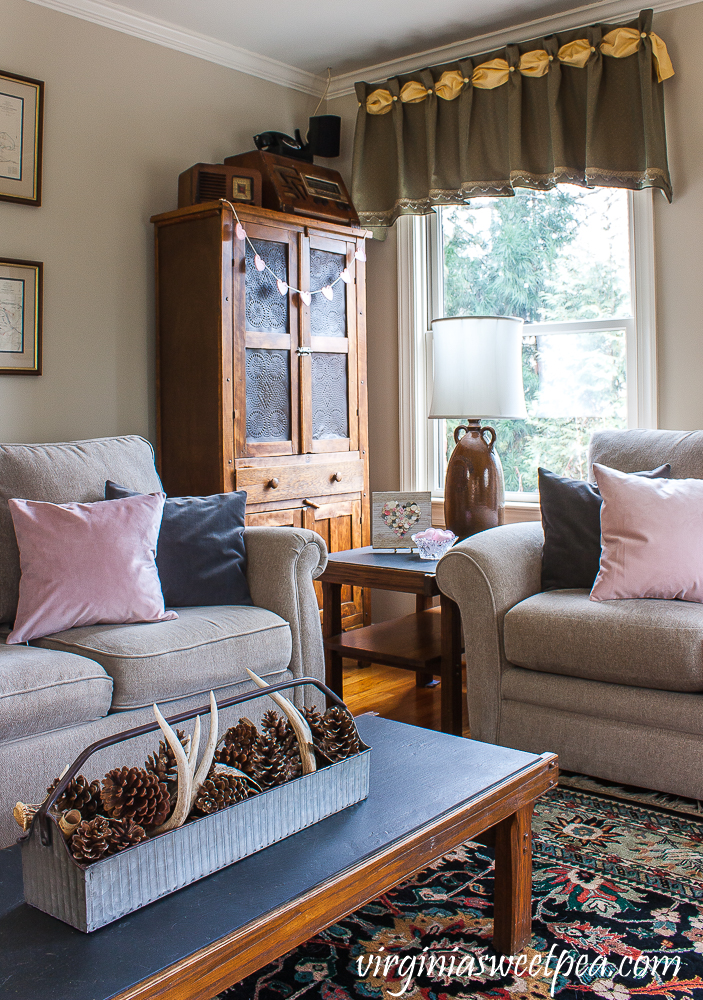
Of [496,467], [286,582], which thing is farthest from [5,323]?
[496,467]

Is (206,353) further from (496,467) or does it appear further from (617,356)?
(617,356)

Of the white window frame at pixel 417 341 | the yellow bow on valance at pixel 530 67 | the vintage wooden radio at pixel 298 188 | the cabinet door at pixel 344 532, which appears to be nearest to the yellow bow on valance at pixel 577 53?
the yellow bow on valance at pixel 530 67

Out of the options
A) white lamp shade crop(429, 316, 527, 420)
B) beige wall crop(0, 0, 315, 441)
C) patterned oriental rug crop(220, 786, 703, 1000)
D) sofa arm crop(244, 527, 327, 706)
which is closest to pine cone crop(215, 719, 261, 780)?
patterned oriental rug crop(220, 786, 703, 1000)

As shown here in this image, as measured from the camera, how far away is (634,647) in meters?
2.19

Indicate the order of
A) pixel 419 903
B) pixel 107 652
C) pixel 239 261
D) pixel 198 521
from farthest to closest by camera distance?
pixel 239 261, pixel 198 521, pixel 107 652, pixel 419 903

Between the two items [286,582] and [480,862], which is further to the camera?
[286,582]

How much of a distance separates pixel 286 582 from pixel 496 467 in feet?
3.06

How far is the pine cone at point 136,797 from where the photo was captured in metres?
1.15

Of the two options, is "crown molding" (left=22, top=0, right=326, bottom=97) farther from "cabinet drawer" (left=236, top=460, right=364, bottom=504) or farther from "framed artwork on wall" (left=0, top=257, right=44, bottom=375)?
"cabinet drawer" (left=236, top=460, right=364, bottom=504)

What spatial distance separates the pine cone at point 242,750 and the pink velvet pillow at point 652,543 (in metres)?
1.34

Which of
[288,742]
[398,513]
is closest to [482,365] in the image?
[398,513]

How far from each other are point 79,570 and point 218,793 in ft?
3.88

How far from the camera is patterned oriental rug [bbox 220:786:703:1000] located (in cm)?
153

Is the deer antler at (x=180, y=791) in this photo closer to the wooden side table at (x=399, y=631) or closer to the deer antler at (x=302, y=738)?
the deer antler at (x=302, y=738)
